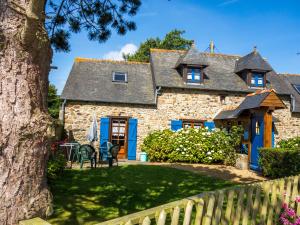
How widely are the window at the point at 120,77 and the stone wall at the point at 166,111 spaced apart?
72.2 inches

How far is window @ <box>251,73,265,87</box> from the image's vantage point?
53.1 ft

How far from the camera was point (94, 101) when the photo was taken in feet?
46.3

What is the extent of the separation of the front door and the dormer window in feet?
25.2

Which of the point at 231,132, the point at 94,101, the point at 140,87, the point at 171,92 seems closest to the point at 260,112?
the point at 231,132

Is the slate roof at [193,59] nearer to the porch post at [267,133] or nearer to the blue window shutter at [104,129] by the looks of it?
the blue window shutter at [104,129]

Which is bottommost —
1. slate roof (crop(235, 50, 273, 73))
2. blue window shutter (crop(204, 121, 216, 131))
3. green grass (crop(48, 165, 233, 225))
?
green grass (crop(48, 165, 233, 225))

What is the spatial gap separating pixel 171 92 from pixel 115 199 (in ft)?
32.6

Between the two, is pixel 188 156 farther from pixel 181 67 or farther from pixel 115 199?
pixel 115 199

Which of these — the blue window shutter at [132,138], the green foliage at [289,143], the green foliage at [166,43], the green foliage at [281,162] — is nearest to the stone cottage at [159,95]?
the blue window shutter at [132,138]

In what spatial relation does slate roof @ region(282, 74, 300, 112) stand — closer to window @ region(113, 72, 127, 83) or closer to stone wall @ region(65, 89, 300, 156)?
stone wall @ region(65, 89, 300, 156)

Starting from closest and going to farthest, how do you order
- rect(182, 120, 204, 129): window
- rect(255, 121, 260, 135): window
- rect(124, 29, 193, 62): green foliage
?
rect(255, 121, 260, 135): window < rect(182, 120, 204, 129): window < rect(124, 29, 193, 62): green foliage

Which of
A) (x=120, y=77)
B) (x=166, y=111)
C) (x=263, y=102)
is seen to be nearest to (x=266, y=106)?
(x=263, y=102)

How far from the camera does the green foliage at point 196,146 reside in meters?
12.8

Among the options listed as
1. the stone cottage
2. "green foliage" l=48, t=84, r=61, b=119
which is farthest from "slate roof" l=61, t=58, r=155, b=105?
"green foliage" l=48, t=84, r=61, b=119
